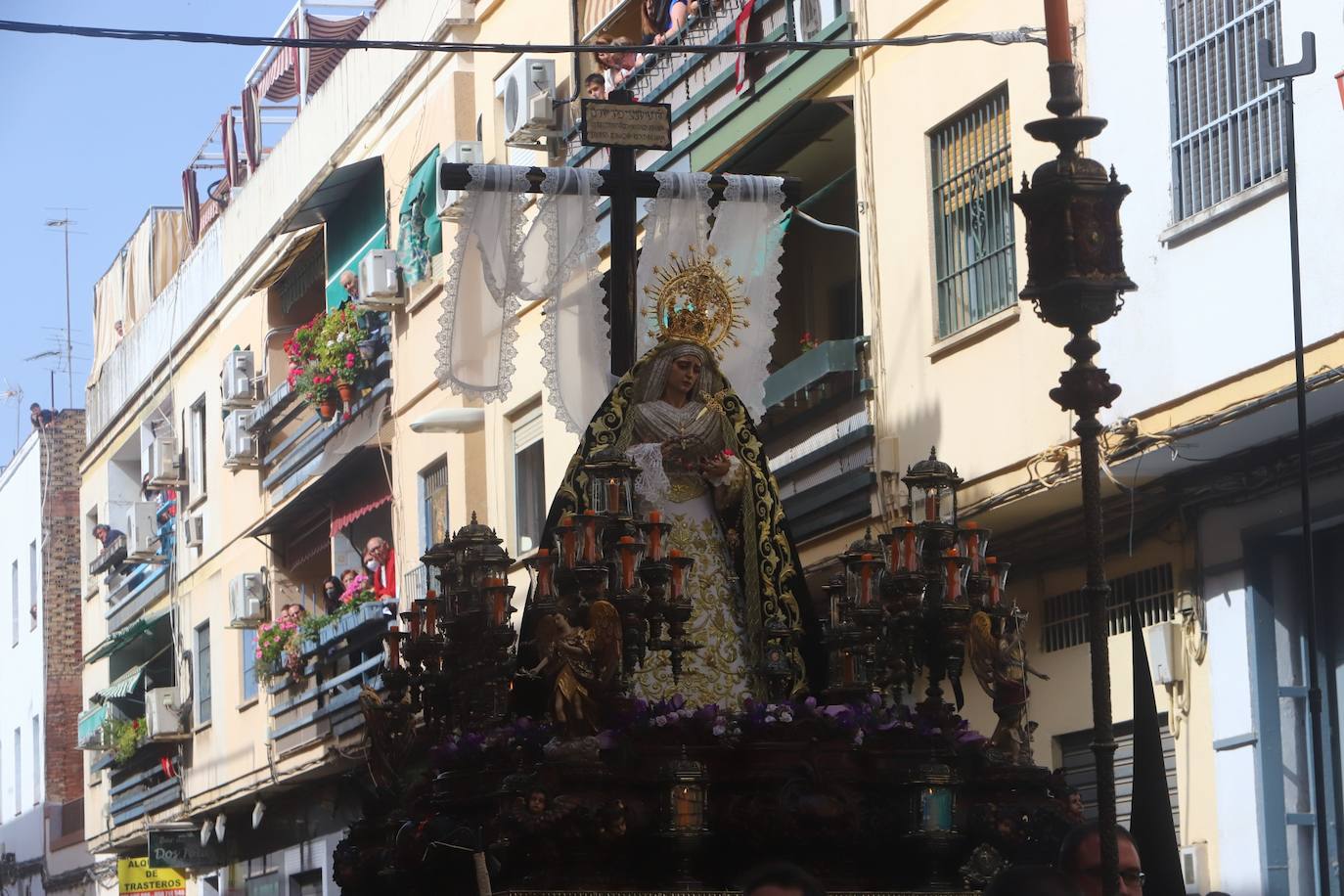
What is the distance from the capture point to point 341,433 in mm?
25516

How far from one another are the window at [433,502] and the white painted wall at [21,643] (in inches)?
766

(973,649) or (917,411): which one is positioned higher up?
(917,411)

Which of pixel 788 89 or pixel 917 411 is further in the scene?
pixel 788 89

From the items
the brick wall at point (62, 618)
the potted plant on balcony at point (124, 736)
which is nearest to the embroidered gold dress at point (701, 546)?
the potted plant on balcony at point (124, 736)

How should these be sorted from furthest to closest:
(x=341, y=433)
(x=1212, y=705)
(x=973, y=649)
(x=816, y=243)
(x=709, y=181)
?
(x=341, y=433) < (x=816, y=243) < (x=1212, y=705) < (x=709, y=181) < (x=973, y=649)

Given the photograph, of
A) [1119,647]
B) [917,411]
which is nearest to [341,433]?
[917,411]

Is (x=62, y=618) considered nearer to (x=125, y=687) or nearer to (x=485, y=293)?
(x=125, y=687)

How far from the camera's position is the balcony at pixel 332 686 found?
75.8 feet

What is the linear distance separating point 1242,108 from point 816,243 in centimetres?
615

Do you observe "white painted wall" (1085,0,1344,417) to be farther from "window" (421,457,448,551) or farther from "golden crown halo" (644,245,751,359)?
"window" (421,457,448,551)

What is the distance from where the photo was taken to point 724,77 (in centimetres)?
1694

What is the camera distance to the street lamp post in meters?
6.37

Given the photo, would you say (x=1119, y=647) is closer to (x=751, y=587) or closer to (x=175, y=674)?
(x=751, y=587)

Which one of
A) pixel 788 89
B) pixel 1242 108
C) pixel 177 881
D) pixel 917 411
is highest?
pixel 788 89
